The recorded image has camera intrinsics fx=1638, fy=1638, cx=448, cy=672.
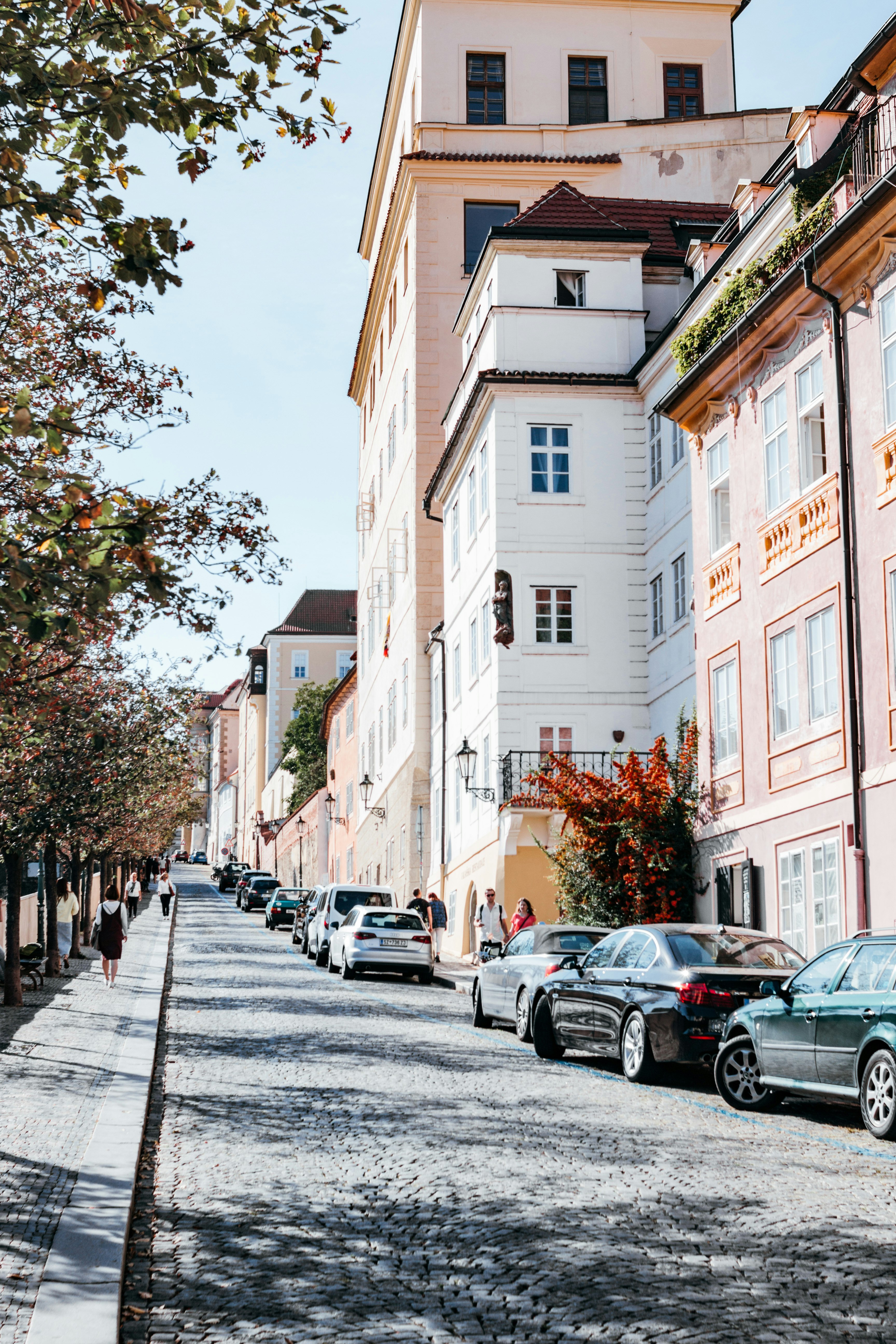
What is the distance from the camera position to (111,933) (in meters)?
25.0


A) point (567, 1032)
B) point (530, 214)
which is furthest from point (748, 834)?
point (530, 214)

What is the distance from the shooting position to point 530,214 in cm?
3781

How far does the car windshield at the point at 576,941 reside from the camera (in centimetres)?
1988

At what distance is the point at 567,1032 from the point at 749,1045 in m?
3.81

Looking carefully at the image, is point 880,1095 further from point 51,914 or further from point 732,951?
point 51,914

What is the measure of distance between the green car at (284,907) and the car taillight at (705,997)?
39.1 m

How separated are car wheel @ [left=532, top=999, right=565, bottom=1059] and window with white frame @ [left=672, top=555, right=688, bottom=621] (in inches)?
603

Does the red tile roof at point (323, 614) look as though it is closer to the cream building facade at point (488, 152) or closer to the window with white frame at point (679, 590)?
the cream building facade at point (488, 152)

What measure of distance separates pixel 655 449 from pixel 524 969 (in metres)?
18.0

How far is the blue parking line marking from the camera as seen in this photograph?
1112 cm

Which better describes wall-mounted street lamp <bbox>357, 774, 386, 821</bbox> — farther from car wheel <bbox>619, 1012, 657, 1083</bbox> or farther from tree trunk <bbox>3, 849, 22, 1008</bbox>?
car wheel <bbox>619, 1012, 657, 1083</bbox>

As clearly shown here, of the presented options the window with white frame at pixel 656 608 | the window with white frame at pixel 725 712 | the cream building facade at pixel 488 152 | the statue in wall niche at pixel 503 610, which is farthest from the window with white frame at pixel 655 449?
the cream building facade at pixel 488 152

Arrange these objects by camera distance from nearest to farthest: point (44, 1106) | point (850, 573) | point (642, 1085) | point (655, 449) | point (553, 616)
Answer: point (44, 1106) < point (642, 1085) < point (850, 573) < point (655, 449) < point (553, 616)

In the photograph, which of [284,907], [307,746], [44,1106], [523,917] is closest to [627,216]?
[523,917]
